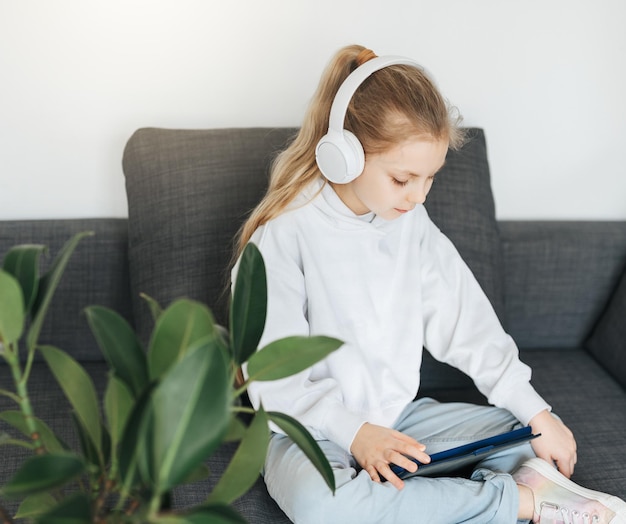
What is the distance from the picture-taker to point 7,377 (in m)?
1.55

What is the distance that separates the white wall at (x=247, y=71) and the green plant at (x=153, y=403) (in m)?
0.98

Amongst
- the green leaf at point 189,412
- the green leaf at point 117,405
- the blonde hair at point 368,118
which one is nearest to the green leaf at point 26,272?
the green leaf at point 117,405

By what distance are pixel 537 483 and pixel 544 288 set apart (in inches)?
24.3

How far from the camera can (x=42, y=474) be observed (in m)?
0.57

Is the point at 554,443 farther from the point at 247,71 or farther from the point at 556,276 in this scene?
the point at 247,71

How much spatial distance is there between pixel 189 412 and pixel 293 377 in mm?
784

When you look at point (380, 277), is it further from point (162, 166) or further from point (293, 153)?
point (162, 166)

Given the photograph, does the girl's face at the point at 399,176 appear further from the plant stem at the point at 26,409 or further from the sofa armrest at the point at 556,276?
the plant stem at the point at 26,409

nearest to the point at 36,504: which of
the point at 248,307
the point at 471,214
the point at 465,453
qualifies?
the point at 248,307

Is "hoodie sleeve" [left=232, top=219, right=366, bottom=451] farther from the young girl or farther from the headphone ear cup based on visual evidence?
the headphone ear cup

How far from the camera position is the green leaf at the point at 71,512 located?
541mm

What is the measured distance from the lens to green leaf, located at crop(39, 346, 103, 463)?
73cm

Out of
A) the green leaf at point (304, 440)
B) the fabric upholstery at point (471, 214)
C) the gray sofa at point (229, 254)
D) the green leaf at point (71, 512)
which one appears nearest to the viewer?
the green leaf at point (71, 512)

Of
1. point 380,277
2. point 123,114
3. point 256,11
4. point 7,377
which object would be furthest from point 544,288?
point 7,377
